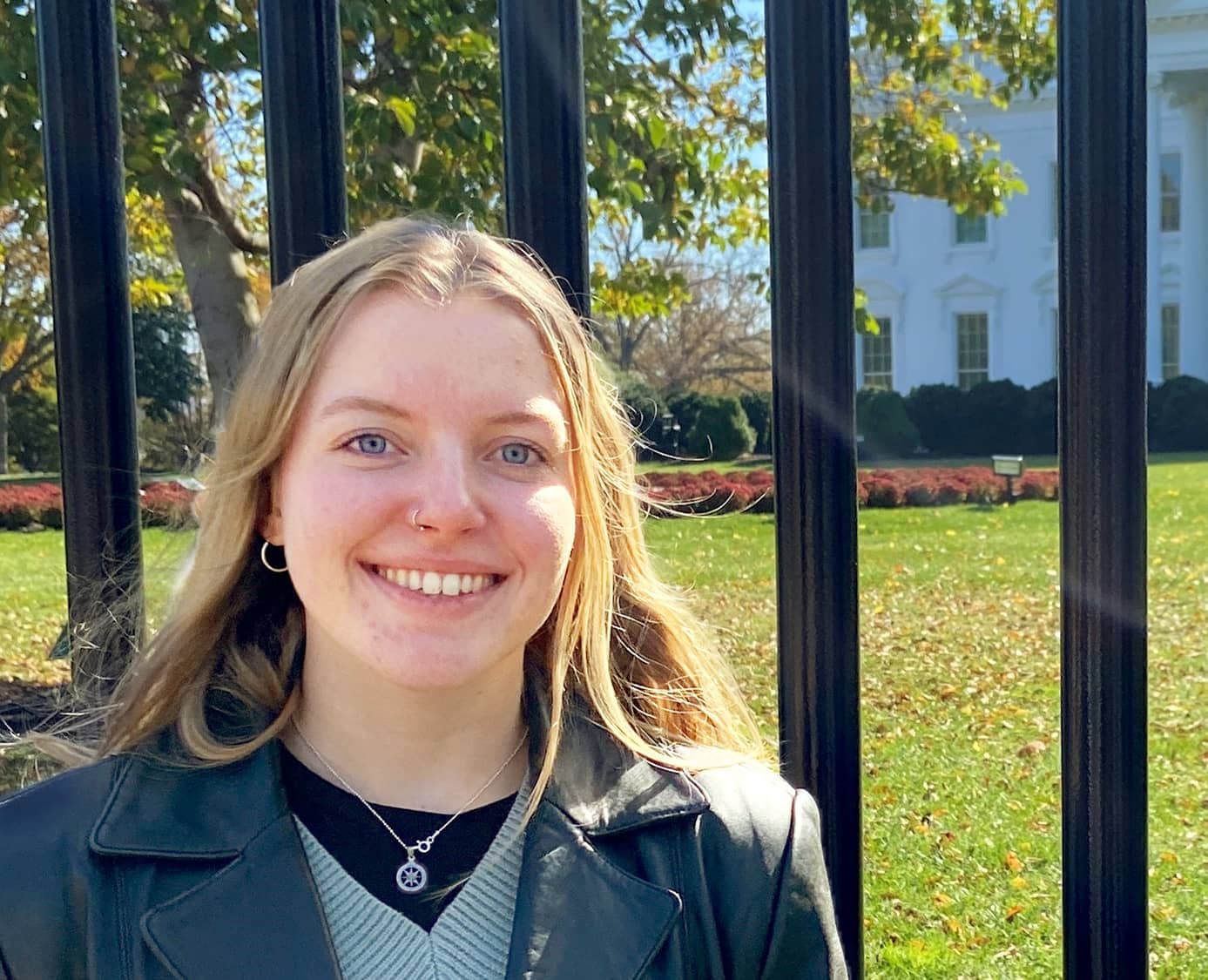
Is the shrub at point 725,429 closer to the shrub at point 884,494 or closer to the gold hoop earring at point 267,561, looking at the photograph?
the shrub at point 884,494

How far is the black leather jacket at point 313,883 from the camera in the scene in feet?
4.61

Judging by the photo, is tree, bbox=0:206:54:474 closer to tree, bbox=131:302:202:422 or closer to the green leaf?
tree, bbox=131:302:202:422

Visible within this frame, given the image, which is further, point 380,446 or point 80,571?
point 380,446

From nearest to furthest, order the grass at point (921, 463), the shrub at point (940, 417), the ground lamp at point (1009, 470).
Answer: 1. the ground lamp at point (1009, 470)
2. the grass at point (921, 463)
3. the shrub at point (940, 417)

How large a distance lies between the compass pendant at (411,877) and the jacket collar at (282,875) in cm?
12

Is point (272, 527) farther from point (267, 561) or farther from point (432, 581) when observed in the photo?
point (432, 581)

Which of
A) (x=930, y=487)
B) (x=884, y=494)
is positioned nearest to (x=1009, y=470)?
(x=930, y=487)

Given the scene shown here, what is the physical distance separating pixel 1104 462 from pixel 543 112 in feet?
2.38

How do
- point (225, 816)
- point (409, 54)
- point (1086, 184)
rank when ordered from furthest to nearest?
point (409, 54), point (225, 816), point (1086, 184)

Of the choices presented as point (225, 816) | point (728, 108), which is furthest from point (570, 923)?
point (728, 108)

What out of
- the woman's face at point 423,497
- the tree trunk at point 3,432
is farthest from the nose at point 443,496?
the tree trunk at point 3,432

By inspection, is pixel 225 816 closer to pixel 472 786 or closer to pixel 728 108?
pixel 472 786

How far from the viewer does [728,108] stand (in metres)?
7.34

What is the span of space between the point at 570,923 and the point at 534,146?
89cm
